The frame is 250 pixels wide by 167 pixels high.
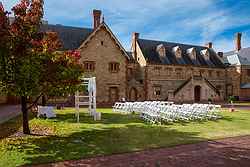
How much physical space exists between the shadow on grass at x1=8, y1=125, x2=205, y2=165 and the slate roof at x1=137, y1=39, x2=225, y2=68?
100 ft

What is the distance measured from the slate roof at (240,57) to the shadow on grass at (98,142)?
42.2m

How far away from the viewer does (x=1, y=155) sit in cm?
905

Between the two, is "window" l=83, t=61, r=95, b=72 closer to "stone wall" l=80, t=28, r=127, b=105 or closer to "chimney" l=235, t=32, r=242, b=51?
"stone wall" l=80, t=28, r=127, b=105

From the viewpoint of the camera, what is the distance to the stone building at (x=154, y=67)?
35656 mm

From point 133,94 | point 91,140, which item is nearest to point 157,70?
point 133,94

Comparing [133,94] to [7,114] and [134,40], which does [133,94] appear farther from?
[7,114]

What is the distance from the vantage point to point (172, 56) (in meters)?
47.2

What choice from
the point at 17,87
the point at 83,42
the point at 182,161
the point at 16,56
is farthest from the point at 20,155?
the point at 83,42

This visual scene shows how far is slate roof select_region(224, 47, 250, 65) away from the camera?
51.3 m

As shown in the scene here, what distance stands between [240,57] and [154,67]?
19.4m

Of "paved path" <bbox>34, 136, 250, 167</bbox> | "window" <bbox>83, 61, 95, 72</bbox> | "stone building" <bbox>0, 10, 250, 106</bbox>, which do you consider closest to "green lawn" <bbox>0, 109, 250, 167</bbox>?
"paved path" <bbox>34, 136, 250, 167</bbox>

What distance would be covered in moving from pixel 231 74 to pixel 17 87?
1874 inches

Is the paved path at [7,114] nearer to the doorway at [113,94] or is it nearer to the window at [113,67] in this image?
the doorway at [113,94]

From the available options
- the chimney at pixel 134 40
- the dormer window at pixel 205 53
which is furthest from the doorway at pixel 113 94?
the dormer window at pixel 205 53
